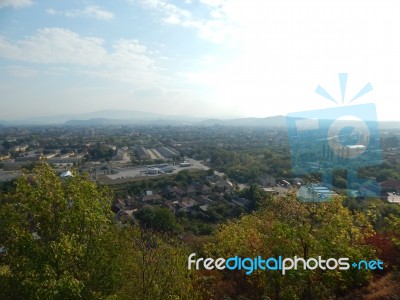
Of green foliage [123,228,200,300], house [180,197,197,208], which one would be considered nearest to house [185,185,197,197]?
house [180,197,197,208]

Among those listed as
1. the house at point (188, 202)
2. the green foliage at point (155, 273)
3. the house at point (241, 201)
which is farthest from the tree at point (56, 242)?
the house at point (241, 201)

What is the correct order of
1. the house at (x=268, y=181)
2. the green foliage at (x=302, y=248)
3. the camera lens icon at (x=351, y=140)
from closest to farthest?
the green foliage at (x=302, y=248), the house at (x=268, y=181), the camera lens icon at (x=351, y=140)

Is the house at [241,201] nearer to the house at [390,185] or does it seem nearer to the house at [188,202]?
the house at [188,202]

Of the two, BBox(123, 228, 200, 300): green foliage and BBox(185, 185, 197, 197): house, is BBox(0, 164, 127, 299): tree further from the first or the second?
BBox(185, 185, 197, 197): house

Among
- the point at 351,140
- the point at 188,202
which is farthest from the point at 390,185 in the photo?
the point at 188,202

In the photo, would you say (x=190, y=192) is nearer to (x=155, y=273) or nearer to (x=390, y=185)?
(x=390, y=185)

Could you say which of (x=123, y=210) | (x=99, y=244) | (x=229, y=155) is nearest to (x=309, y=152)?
(x=229, y=155)

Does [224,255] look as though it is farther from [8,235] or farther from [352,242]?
[8,235]

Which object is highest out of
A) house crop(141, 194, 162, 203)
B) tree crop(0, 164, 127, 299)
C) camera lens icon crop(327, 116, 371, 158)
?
tree crop(0, 164, 127, 299)
